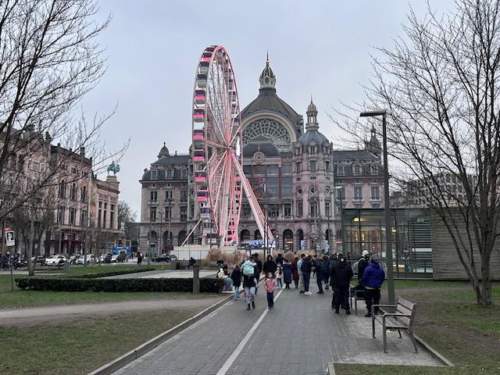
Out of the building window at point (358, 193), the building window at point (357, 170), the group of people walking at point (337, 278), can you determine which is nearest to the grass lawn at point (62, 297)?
the group of people walking at point (337, 278)

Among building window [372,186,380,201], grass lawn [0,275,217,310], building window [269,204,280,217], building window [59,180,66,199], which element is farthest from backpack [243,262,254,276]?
building window [372,186,380,201]

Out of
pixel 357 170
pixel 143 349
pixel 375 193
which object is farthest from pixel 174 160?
pixel 143 349

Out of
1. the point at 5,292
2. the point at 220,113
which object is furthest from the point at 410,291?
the point at 220,113

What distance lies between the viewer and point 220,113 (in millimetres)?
Answer: 48969

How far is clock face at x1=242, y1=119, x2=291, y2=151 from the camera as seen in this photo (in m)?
117

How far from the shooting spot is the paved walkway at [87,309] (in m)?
15.6

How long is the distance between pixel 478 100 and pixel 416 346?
32.5ft

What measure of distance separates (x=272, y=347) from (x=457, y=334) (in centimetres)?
487

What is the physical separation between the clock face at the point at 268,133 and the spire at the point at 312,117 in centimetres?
568

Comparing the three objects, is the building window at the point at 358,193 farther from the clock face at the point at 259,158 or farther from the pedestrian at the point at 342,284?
the pedestrian at the point at 342,284

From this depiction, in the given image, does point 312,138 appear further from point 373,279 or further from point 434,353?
point 434,353

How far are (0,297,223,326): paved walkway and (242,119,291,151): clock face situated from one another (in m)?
96.6

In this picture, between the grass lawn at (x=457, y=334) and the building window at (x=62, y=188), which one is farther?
the building window at (x=62, y=188)

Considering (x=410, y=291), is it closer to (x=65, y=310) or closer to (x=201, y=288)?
(x=201, y=288)
